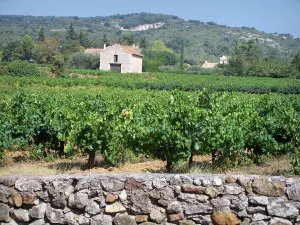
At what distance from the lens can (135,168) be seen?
10.3m

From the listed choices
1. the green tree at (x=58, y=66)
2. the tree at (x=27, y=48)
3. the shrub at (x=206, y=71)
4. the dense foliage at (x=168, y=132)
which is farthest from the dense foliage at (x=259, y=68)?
the dense foliage at (x=168, y=132)

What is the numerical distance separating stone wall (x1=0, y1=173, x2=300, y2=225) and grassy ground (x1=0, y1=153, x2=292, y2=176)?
3533 mm

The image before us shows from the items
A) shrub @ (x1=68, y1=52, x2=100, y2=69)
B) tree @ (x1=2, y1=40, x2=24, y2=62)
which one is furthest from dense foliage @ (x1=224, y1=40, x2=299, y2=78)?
tree @ (x1=2, y1=40, x2=24, y2=62)

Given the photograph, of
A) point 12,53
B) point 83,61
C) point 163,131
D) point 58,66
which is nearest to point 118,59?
point 83,61

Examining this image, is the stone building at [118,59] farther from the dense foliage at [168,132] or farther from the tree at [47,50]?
the dense foliage at [168,132]

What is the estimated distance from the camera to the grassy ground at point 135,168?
9.08 m

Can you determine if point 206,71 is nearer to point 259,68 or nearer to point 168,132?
point 259,68

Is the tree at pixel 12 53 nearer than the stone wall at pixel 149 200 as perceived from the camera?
No

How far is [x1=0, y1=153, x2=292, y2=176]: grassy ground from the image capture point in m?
9.08

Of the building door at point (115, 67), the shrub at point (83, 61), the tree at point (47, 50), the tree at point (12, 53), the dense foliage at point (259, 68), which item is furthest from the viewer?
the tree at point (12, 53)

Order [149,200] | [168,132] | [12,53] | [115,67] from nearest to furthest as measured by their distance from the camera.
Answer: [149,200] < [168,132] < [115,67] < [12,53]

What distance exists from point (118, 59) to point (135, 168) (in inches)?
2483

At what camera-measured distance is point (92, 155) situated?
1040cm

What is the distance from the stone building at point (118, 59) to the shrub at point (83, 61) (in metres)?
5.67
